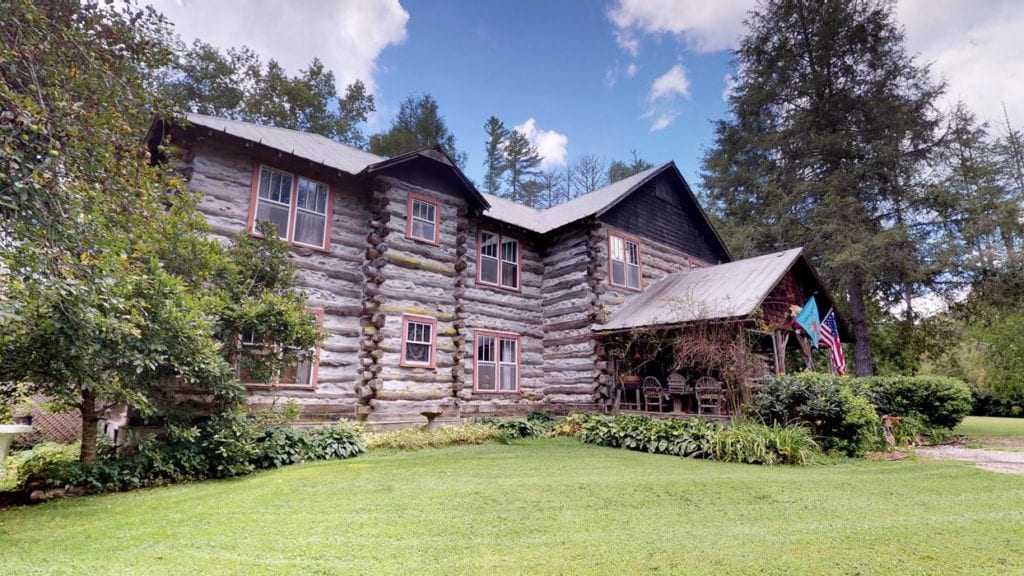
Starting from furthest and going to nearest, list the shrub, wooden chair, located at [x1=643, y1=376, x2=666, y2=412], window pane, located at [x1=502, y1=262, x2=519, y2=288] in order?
1. window pane, located at [x1=502, y1=262, x2=519, y2=288]
2. wooden chair, located at [x1=643, y1=376, x2=666, y2=412]
3. the shrub

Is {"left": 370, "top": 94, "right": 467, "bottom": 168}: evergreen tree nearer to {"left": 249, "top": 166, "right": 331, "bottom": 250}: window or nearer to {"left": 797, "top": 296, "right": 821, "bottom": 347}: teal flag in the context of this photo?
{"left": 249, "top": 166, "right": 331, "bottom": 250}: window

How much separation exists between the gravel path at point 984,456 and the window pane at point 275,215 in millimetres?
14362

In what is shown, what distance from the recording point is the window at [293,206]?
1093 cm

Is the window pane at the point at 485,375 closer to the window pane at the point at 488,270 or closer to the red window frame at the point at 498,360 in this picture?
the red window frame at the point at 498,360

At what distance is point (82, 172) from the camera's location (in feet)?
17.5

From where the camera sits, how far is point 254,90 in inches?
1052

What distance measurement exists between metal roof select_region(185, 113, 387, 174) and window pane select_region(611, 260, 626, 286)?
8.18 meters

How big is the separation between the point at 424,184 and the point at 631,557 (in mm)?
10900

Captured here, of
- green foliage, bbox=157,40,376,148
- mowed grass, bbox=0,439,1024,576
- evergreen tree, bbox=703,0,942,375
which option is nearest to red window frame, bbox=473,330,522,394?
mowed grass, bbox=0,439,1024,576

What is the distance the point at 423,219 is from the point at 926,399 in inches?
569

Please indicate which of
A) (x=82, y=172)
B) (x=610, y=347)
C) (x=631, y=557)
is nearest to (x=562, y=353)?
(x=610, y=347)

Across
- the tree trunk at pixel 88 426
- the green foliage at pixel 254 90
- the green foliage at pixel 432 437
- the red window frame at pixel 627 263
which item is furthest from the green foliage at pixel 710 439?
the green foliage at pixel 254 90

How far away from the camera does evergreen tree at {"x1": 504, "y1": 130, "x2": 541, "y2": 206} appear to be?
39062 mm

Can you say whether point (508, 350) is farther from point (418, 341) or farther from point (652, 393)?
point (652, 393)
